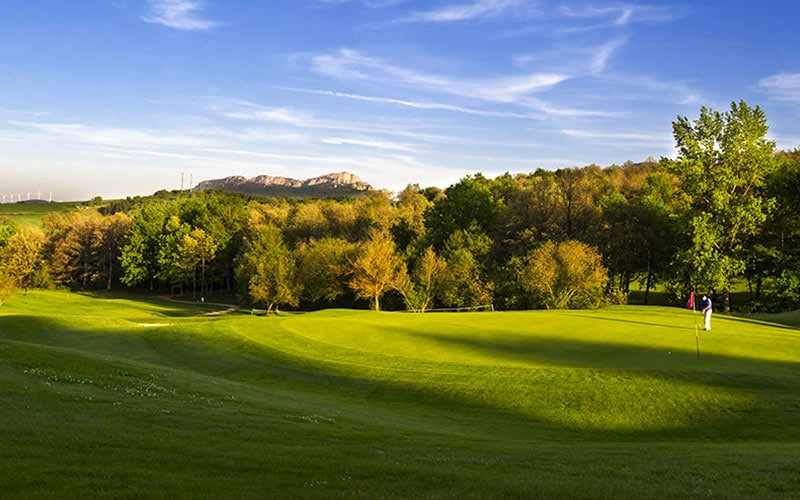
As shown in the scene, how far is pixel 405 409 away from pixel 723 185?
4902cm

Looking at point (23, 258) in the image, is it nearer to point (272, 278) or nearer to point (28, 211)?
point (272, 278)

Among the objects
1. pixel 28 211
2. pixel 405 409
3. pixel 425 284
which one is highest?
pixel 28 211

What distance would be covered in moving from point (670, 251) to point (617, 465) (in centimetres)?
5907

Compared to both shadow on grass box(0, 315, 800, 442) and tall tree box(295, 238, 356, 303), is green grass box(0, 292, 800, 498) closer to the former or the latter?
shadow on grass box(0, 315, 800, 442)

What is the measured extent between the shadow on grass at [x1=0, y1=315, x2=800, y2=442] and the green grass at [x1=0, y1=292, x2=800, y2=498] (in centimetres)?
10

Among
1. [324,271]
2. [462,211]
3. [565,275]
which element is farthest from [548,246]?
[324,271]

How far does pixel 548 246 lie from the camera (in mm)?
58250

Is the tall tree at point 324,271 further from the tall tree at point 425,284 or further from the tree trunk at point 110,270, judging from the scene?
the tree trunk at point 110,270

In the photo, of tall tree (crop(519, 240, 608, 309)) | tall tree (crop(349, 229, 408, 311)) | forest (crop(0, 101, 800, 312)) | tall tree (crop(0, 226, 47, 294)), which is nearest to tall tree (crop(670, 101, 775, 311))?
forest (crop(0, 101, 800, 312))

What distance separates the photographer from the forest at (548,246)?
5541cm

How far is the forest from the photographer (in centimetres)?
5541

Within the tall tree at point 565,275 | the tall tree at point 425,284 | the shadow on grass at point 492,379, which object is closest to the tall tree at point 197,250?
the tall tree at point 425,284

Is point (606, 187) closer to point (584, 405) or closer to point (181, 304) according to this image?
point (181, 304)

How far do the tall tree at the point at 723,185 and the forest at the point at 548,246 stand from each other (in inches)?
4.9
